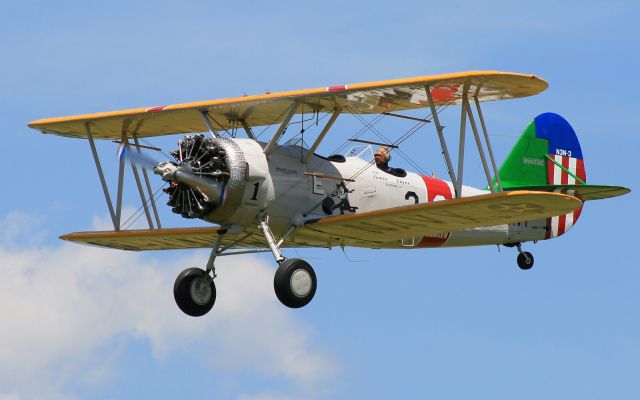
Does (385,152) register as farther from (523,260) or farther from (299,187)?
(523,260)

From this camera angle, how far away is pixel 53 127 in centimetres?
2133

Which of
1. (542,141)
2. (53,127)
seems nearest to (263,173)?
(53,127)

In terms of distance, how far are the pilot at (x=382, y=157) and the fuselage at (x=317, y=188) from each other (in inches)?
4.1

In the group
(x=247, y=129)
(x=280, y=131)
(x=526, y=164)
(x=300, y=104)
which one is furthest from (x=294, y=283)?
(x=526, y=164)

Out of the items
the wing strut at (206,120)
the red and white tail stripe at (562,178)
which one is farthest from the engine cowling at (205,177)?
the red and white tail stripe at (562,178)

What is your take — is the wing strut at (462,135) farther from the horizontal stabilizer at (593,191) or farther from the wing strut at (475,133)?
the horizontal stabilizer at (593,191)

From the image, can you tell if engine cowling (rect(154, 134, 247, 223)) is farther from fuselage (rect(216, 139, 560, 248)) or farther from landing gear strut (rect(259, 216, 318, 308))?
landing gear strut (rect(259, 216, 318, 308))

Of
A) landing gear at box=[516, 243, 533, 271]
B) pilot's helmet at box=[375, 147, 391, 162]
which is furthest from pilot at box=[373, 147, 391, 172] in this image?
landing gear at box=[516, 243, 533, 271]

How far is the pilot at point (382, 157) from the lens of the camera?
1977 cm

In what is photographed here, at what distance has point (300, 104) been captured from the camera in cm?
1903

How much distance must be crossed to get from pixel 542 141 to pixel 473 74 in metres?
5.42

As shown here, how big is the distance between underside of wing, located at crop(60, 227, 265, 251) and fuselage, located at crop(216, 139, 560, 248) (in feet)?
2.29

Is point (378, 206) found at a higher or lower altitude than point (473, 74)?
lower

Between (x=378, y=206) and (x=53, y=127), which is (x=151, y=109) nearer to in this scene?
(x=53, y=127)
